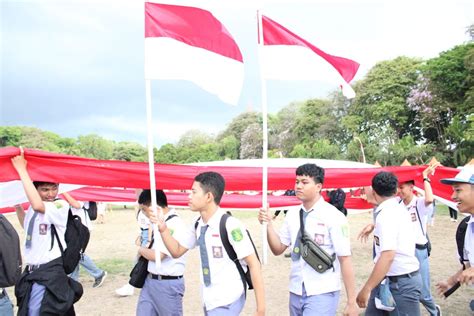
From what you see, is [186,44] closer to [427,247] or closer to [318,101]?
[427,247]

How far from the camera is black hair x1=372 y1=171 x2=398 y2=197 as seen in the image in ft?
13.5

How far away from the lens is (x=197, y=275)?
946 cm

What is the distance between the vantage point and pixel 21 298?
145 inches

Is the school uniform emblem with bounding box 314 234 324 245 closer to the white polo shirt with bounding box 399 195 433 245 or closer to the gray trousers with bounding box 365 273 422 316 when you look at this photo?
the gray trousers with bounding box 365 273 422 316

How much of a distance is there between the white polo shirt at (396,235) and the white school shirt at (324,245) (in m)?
0.44

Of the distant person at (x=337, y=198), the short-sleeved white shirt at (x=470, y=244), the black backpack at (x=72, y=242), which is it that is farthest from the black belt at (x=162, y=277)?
the distant person at (x=337, y=198)

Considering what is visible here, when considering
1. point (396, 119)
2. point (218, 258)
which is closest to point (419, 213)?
point (218, 258)

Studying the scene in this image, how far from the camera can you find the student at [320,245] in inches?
137

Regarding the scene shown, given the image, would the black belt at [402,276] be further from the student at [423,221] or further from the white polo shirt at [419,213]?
the white polo shirt at [419,213]

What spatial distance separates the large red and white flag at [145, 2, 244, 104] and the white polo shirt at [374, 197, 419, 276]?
1.69 m

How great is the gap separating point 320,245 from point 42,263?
2359 millimetres

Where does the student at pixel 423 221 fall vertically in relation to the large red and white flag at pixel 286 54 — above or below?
below

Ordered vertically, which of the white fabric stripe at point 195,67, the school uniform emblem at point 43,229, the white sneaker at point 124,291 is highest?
the white fabric stripe at point 195,67

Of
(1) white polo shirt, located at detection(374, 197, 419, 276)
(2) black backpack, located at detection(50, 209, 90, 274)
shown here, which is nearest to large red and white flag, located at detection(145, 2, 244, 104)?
(2) black backpack, located at detection(50, 209, 90, 274)
